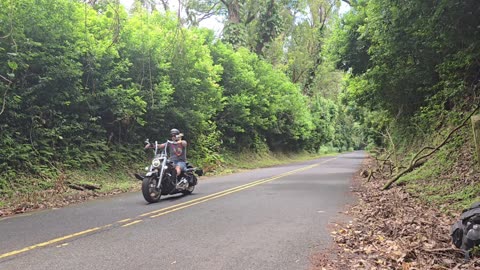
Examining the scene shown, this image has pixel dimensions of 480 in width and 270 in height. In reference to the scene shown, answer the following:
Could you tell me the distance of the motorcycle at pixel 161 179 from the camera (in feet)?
33.4

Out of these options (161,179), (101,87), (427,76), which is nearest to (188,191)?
(161,179)

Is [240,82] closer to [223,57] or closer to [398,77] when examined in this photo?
[223,57]

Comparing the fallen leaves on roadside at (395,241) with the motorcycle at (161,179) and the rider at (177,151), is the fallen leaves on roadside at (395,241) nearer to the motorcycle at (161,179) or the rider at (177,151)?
the motorcycle at (161,179)

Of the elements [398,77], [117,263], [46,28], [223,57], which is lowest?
[117,263]

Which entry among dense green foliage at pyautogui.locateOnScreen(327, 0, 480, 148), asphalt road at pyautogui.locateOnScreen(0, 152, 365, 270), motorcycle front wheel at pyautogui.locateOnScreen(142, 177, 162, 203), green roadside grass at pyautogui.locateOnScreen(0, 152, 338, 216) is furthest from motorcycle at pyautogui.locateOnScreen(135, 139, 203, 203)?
dense green foliage at pyautogui.locateOnScreen(327, 0, 480, 148)

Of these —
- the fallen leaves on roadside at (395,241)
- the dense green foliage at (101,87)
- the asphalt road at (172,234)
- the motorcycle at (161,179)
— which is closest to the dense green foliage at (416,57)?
the fallen leaves on roadside at (395,241)

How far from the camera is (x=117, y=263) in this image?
510cm

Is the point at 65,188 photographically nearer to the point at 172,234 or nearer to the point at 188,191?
the point at 188,191

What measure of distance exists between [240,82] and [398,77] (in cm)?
1512

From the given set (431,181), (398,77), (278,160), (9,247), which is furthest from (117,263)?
(278,160)

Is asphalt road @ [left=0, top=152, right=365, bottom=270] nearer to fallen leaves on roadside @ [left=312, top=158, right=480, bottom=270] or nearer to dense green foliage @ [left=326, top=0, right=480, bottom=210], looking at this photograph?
fallen leaves on roadside @ [left=312, top=158, right=480, bottom=270]

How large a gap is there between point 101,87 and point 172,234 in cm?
1103

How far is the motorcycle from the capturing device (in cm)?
1020

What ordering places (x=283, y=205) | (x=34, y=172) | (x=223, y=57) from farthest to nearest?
(x=223, y=57) → (x=34, y=172) → (x=283, y=205)
